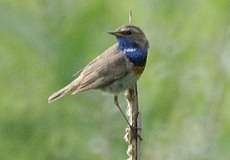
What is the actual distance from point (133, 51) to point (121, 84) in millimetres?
271

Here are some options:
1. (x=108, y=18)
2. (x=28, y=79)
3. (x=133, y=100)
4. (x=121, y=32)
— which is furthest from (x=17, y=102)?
(x=133, y=100)

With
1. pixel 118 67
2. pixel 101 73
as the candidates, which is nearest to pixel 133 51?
pixel 118 67

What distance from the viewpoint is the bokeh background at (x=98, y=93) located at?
8008 mm

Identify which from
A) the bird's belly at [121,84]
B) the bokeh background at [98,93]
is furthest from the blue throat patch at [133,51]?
the bokeh background at [98,93]

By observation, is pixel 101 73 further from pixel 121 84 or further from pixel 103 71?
pixel 121 84

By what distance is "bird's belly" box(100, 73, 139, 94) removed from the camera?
681 cm

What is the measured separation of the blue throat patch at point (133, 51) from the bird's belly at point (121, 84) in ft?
0.40

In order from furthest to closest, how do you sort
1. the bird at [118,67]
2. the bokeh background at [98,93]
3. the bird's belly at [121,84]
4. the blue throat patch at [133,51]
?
the bokeh background at [98,93] → the blue throat patch at [133,51] → the bird at [118,67] → the bird's belly at [121,84]

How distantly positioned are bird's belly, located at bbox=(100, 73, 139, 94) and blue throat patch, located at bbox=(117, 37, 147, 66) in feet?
0.40

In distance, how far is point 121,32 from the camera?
6.94 m

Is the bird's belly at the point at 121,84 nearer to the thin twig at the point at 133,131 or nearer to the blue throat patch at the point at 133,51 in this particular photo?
the blue throat patch at the point at 133,51

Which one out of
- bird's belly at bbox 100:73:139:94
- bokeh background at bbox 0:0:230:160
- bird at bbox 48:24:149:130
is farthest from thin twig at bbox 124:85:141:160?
bokeh background at bbox 0:0:230:160

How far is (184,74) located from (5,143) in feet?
3.74

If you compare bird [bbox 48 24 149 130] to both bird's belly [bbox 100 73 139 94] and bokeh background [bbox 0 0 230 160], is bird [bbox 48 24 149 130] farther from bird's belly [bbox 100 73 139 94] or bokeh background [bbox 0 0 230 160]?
bokeh background [bbox 0 0 230 160]
